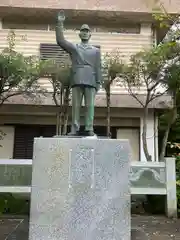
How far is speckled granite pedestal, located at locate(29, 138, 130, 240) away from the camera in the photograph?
15.6ft

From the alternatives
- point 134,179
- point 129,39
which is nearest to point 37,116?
point 129,39

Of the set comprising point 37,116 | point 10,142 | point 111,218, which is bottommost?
point 111,218

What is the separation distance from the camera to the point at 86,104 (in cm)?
543

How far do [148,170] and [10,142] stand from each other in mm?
7138

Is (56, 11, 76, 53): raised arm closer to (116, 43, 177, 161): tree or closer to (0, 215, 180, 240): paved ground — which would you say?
(0, 215, 180, 240): paved ground

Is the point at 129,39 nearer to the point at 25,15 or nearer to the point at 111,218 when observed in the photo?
the point at 25,15

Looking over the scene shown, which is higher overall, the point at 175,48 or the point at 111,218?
the point at 175,48

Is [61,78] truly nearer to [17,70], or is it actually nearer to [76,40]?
[17,70]

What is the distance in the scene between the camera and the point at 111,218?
481 centimetres

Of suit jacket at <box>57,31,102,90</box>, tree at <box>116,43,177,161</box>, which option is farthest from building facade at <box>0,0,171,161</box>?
suit jacket at <box>57,31,102,90</box>

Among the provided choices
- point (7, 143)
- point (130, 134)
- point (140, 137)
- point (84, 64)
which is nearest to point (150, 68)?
point (140, 137)

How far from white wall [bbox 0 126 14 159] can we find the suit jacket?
8497 millimetres

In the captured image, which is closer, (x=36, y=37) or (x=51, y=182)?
(x=51, y=182)

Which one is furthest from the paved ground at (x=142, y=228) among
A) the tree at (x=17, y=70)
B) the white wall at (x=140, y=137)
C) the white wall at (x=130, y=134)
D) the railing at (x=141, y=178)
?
the white wall at (x=130, y=134)
